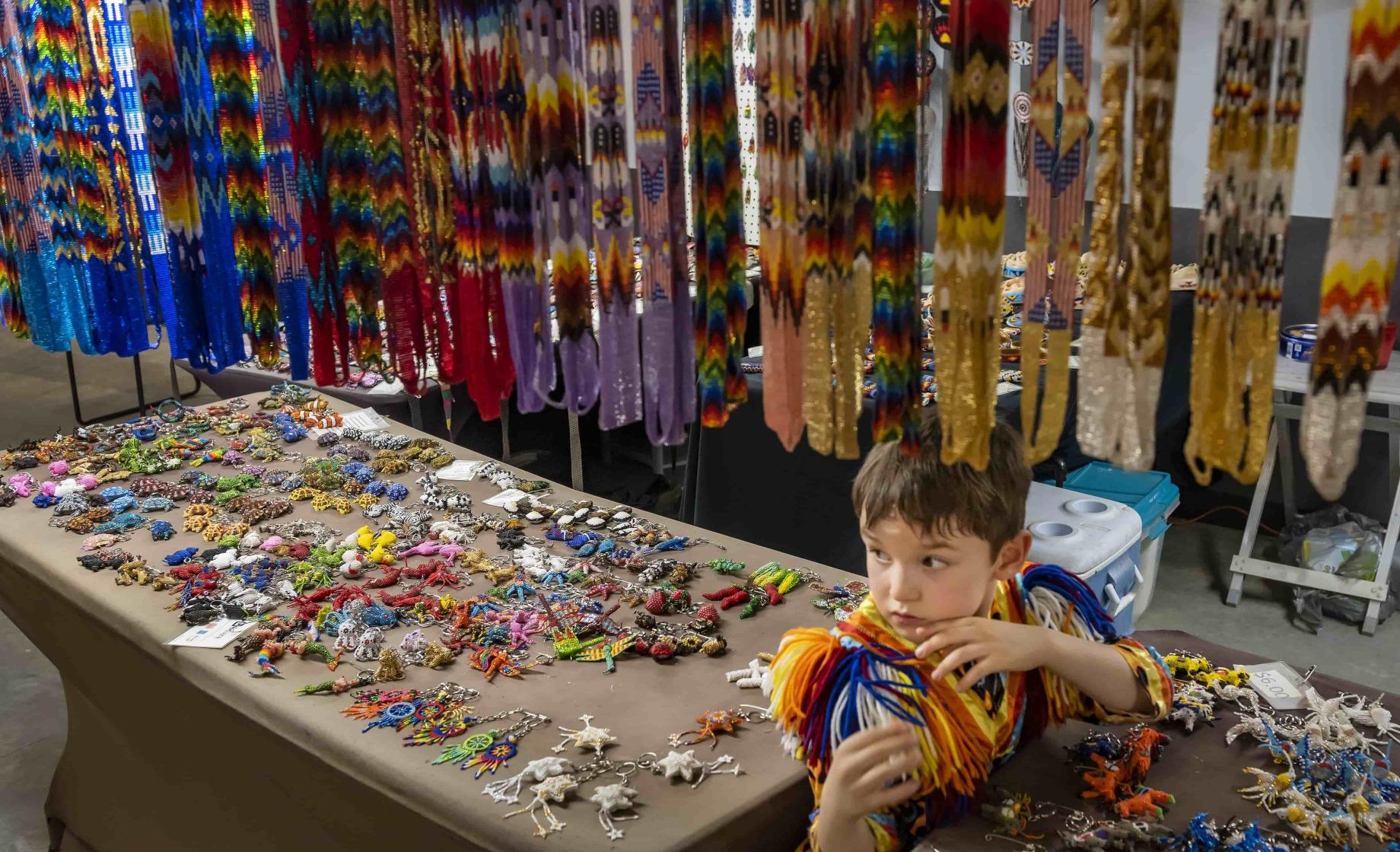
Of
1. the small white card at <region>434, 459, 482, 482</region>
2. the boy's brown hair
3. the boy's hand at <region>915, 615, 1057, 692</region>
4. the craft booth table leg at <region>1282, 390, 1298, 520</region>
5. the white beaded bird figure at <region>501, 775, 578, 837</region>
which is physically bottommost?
the craft booth table leg at <region>1282, 390, 1298, 520</region>

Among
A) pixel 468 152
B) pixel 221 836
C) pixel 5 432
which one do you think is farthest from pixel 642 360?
pixel 5 432

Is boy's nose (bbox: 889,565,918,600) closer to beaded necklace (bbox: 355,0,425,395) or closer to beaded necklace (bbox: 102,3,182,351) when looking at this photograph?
beaded necklace (bbox: 355,0,425,395)

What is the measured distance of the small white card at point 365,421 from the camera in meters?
2.56

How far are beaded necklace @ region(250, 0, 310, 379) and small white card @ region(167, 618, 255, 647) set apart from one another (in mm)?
558

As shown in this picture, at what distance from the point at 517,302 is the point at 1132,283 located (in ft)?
2.05

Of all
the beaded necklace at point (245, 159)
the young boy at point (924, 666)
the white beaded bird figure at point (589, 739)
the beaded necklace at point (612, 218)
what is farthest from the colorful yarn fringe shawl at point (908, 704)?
the beaded necklace at point (245, 159)

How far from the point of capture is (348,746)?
55.6 inches

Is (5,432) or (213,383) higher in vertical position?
(213,383)

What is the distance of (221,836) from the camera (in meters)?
1.90

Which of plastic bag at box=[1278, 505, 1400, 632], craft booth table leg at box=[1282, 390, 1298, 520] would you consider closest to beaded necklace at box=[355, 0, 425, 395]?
craft booth table leg at box=[1282, 390, 1298, 520]

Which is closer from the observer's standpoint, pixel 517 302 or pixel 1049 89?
pixel 1049 89

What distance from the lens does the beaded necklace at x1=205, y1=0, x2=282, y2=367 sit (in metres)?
1.26

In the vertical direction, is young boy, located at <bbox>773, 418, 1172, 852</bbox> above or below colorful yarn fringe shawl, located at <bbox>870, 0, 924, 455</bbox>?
below

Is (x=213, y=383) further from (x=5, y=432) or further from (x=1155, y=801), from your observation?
(x=1155, y=801)
